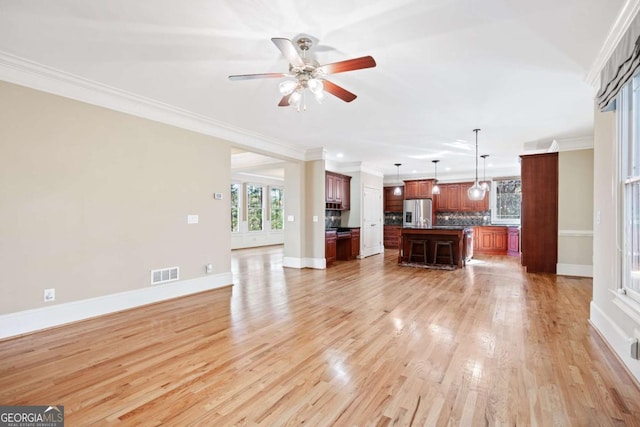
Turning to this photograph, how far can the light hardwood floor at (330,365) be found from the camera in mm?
1837

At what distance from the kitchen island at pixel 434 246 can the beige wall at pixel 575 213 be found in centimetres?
183

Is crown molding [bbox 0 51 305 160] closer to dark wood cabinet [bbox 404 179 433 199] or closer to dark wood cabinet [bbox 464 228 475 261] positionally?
dark wood cabinet [bbox 464 228 475 261]

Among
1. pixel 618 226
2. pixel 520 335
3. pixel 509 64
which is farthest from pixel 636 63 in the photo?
pixel 520 335

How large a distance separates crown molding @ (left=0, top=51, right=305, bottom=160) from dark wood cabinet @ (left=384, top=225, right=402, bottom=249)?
22.3ft

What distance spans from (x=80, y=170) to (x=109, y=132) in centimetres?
59

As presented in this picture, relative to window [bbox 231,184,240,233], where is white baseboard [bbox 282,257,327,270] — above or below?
below

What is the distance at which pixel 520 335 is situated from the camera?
9.84 ft

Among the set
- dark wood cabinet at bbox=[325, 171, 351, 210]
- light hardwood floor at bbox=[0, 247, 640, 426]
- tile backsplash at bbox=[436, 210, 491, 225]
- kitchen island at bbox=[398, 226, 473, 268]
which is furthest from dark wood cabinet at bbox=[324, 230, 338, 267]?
tile backsplash at bbox=[436, 210, 491, 225]

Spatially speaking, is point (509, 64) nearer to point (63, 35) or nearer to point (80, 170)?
point (63, 35)

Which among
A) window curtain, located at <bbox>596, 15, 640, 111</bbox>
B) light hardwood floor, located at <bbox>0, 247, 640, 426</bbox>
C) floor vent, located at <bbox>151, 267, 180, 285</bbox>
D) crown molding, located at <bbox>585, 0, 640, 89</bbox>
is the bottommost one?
light hardwood floor, located at <bbox>0, 247, 640, 426</bbox>

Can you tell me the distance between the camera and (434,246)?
23.6 ft

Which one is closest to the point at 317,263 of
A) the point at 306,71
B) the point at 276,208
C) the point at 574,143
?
the point at 306,71

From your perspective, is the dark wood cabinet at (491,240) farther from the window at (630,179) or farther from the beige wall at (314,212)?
the window at (630,179)

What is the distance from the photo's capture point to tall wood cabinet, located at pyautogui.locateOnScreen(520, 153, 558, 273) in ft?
19.9
